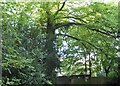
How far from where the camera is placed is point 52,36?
387cm

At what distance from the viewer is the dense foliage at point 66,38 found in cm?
362

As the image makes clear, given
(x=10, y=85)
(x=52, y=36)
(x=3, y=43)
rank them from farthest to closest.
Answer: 1. (x=52, y=36)
2. (x=10, y=85)
3. (x=3, y=43)

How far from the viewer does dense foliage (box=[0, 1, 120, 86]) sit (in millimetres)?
3619

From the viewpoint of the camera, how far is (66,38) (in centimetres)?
397

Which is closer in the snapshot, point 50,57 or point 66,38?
point 50,57

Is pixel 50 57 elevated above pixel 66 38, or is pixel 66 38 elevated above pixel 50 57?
pixel 66 38

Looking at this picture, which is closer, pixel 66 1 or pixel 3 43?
pixel 3 43

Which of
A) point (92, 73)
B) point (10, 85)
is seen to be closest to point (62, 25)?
point (92, 73)

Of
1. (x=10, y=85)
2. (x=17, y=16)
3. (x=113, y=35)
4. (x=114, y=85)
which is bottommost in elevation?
(x=114, y=85)

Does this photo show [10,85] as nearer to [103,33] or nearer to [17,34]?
[17,34]

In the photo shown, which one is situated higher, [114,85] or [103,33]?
[103,33]

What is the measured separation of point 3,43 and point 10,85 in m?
0.55

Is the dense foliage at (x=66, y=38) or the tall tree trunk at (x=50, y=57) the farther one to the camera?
the tall tree trunk at (x=50, y=57)

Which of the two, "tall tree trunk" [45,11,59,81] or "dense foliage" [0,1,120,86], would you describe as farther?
"tall tree trunk" [45,11,59,81]
